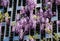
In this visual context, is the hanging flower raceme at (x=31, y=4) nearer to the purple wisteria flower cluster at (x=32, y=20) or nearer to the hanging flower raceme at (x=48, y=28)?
the purple wisteria flower cluster at (x=32, y=20)

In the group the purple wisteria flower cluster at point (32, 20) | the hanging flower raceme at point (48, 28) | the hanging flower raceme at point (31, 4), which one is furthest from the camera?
the hanging flower raceme at point (31, 4)

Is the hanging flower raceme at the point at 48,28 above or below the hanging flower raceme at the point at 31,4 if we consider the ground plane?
below

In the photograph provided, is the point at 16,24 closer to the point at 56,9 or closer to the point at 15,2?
the point at 15,2

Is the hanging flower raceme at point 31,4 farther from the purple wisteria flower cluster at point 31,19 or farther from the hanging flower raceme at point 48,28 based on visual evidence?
the hanging flower raceme at point 48,28

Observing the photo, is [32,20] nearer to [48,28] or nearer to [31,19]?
[31,19]

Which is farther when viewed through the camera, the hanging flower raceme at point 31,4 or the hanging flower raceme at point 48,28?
the hanging flower raceme at point 31,4

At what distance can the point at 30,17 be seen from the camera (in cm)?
1986

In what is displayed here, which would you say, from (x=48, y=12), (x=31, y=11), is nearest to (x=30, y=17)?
(x=31, y=11)

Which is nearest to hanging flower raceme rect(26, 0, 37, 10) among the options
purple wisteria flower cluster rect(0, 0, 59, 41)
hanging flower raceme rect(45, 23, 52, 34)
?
purple wisteria flower cluster rect(0, 0, 59, 41)

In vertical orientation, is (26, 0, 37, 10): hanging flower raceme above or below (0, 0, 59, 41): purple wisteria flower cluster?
above

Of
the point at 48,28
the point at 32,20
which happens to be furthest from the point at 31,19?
the point at 48,28

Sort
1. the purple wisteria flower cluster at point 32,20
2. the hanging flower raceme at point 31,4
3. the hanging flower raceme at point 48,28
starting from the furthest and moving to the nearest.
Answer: the hanging flower raceme at point 31,4 → the purple wisteria flower cluster at point 32,20 → the hanging flower raceme at point 48,28

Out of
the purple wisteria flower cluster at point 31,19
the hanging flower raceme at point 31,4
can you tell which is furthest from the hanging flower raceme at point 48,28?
the hanging flower raceme at point 31,4

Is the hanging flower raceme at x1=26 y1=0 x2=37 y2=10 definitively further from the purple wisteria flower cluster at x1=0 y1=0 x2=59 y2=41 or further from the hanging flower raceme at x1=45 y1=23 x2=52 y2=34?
the hanging flower raceme at x1=45 y1=23 x2=52 y2=34
